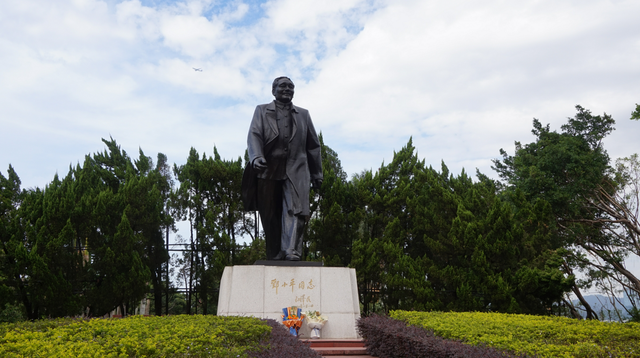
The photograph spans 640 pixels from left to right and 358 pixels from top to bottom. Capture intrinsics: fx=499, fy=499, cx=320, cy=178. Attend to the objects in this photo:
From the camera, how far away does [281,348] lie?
3.98 meters

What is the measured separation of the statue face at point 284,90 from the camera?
7.21 metres

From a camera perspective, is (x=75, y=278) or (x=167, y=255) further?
(x=167, y=255)

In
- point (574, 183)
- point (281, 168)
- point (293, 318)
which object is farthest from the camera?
point (574, 183)

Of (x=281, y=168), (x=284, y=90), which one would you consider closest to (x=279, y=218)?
(x=281, y=168)

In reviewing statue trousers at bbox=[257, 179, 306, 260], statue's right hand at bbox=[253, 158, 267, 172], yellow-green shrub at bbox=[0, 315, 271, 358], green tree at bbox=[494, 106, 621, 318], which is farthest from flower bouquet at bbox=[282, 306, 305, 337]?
green tree at bbox=[494, 106, 621, 318]

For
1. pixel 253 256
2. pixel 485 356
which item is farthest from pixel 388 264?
pixel 485 356

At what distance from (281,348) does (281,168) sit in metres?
3.56

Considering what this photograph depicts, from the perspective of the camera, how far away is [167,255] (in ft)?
38.3

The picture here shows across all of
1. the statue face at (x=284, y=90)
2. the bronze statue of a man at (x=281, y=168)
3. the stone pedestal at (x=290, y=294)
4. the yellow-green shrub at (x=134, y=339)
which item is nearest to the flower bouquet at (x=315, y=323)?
the stone pedestal at (x=290, y=294)

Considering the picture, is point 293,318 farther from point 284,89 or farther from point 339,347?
point 284,89

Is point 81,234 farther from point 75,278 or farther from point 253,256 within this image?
point 253,256

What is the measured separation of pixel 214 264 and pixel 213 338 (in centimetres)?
752

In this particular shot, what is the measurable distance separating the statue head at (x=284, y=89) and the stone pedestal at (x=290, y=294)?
2442 millimetres

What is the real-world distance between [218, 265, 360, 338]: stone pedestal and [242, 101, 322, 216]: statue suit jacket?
37.2 inches
